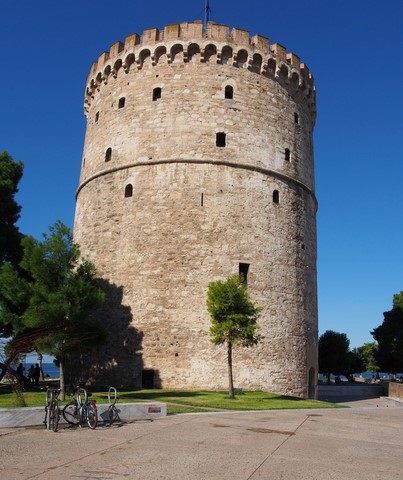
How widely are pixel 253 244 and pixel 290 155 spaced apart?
481cm

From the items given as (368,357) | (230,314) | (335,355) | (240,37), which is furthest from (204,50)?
(368,357)

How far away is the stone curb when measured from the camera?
8.86m

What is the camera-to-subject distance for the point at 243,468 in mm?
5984

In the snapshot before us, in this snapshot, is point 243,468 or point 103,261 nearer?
point 243,468

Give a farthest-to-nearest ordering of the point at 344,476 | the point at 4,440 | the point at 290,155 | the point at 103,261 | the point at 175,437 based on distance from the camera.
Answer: the point at 290,155, the point at 103,261, the point at 175,437, the point at 4,440, the point at 344,476

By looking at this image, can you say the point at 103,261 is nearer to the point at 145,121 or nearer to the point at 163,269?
the point at 163,269

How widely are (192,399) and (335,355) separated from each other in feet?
98.9

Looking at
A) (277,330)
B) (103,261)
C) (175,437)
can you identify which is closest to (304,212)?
(277,330)

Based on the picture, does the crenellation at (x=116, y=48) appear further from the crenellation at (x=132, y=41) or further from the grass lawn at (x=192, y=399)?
the grass lawn at (x=192, y=399)

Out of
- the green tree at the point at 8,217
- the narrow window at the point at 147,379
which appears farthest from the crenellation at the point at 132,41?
the narrow window at the point at 147,379

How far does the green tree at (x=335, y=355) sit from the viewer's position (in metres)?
42.1

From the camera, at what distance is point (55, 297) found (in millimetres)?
14711

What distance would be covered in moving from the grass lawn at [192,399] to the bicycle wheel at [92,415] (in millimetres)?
2320

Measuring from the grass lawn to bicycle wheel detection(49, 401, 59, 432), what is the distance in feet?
6.97
